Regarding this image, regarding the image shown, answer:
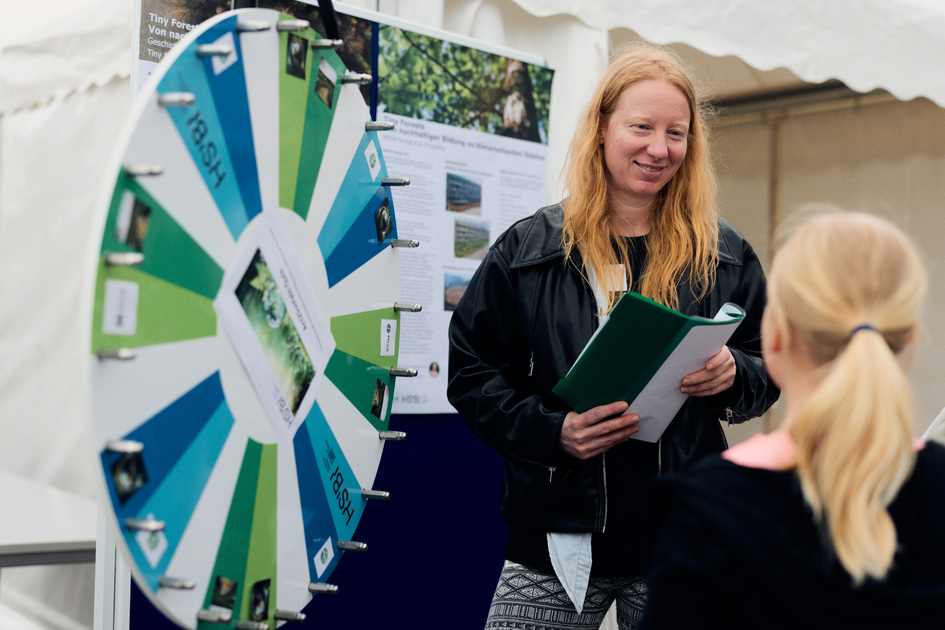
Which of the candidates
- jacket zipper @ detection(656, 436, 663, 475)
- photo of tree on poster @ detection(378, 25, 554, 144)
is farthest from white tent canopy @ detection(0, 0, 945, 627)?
jacket zipper @ detection(656, 436, 663, 475)

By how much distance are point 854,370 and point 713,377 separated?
67 centimetres

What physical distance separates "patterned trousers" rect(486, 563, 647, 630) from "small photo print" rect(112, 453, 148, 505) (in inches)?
33.9

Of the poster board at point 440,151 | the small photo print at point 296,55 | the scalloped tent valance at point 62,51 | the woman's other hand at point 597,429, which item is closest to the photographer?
the small photo print at point 296,55

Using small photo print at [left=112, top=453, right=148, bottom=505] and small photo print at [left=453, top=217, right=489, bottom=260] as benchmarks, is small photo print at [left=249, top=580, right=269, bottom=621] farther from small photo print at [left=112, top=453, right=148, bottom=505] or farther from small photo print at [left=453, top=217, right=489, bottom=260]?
small photo print at [left=453, top=217, right=489, bottom=260]

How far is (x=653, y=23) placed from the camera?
2898mm

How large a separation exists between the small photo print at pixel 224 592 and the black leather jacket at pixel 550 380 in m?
0.63

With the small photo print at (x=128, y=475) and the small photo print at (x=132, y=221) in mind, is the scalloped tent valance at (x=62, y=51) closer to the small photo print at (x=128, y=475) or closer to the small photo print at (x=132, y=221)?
the small photo print at (x=132, y=221)

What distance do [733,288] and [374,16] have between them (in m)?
1.30

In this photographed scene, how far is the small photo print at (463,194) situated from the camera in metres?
2.57

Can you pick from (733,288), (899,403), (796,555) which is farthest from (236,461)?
(733,288)

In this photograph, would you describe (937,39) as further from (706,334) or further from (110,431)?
(110,431)

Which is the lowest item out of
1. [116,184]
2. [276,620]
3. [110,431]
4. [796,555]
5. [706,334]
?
[276,620]

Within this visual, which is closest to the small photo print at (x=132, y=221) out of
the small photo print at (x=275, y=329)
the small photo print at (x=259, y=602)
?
the small photo print at (x=275, y=329)

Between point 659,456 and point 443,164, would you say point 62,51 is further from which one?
point 659,456
